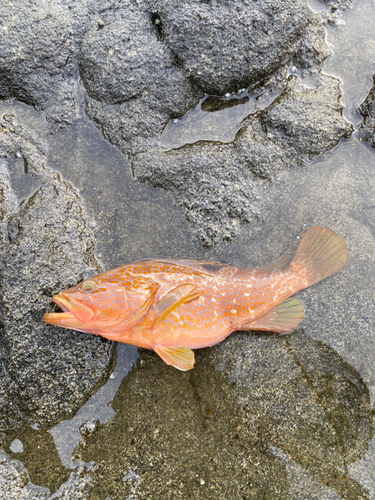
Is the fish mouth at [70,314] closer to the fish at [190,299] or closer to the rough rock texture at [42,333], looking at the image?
the fish at [190,299]

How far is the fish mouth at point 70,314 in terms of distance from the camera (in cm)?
321

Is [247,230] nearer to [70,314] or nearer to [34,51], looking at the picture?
[70,314]

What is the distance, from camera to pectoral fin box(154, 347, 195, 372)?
3.37 m

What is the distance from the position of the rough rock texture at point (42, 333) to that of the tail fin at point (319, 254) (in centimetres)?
212

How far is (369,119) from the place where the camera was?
405cm

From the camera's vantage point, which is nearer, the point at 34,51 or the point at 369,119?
the point at 34,51

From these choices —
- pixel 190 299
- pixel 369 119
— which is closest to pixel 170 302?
pixel 190 299

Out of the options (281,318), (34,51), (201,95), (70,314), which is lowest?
(281,318)

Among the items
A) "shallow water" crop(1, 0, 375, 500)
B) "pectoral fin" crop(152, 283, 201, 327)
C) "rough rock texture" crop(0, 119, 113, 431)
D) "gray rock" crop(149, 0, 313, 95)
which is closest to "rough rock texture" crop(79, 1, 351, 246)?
"gray rock" crop(149, 0, 313, 95)

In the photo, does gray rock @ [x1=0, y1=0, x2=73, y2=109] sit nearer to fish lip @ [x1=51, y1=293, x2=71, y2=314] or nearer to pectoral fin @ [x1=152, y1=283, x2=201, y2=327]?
fish lip @ [x1=51, y1=293, x2=71, y2=314]

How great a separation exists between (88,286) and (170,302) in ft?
2.48

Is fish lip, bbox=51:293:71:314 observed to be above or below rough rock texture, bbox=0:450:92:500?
above

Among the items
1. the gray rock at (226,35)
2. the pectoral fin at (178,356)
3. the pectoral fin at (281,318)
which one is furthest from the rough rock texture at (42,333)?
the gray rock at (226,35)

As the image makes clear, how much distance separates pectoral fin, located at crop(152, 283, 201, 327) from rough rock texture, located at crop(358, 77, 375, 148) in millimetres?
2625
